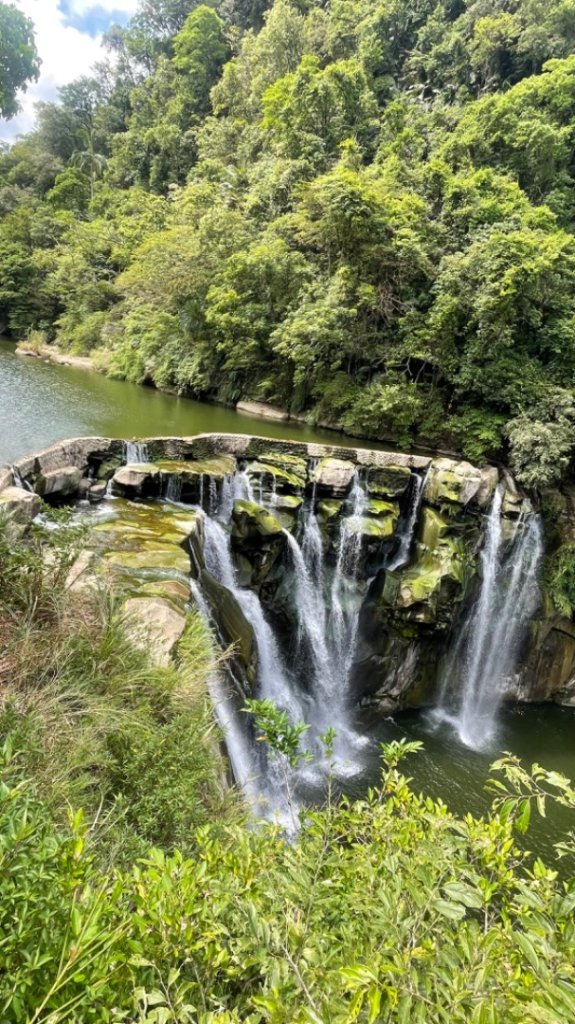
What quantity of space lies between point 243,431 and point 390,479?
15.2 feet

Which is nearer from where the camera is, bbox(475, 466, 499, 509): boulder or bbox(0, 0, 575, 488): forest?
bbox(475, 466, 499, 509): boulder

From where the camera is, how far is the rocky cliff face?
25.2 ft

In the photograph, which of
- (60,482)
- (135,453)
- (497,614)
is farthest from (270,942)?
(497,614)

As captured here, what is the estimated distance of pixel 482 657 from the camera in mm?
9742

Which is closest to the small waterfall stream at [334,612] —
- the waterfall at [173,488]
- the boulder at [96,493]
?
the waterfall at [173,488]

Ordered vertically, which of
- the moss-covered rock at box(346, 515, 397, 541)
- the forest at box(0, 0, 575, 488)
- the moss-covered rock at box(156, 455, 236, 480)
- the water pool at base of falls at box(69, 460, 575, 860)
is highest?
the forest at box(0, 0, 575, 488)

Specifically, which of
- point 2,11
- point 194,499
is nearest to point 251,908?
point 194,499

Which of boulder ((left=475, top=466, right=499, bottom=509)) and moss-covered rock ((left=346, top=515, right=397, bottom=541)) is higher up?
boulder ((left=475, top=466, right=499, bottom=509))

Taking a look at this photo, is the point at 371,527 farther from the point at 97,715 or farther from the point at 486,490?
the point at 97,715

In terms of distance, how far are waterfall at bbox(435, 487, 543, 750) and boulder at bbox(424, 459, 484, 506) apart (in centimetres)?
90

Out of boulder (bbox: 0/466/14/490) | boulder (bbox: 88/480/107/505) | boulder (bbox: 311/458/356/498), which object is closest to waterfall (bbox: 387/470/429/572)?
boulder (bbox: 311/458/356/498)

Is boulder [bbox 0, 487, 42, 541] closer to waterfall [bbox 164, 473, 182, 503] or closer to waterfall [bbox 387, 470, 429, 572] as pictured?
waterfall [bbox 164, 473, 182, 503]

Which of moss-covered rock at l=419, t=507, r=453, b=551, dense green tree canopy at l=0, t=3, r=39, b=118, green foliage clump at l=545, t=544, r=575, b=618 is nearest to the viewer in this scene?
moss-covered rock at l=419, t=507, r=453, b=551

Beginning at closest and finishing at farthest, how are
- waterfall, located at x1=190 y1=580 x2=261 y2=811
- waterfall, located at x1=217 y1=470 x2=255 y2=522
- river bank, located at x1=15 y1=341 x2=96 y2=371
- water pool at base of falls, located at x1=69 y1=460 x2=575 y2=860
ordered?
waterfall, located at x1=190 y1=580 x2=261 y2=811, water pool at base of falls, located at x1=69 y1=460 x2=575 y2=860, waterfall, located at x1=217 y1=470 x2=255 y2=522, river bank, located at x1=15 y1=341 x2=96 y2=371
